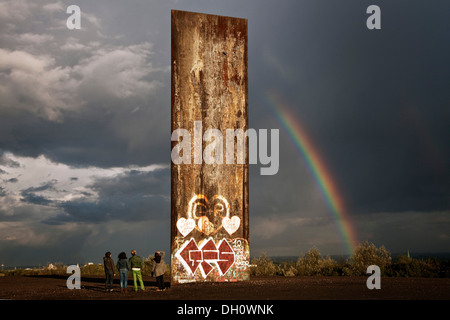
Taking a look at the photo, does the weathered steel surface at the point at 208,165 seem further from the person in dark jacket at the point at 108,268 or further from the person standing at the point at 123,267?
the person in dark jacket at the point at 108,268

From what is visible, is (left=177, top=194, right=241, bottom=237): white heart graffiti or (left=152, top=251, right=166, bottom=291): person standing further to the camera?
(left=177, top=194, right=241, bottom=237): white heart graffiti

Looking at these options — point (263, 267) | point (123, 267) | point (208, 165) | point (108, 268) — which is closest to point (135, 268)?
point (123, 267)

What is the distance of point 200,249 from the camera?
21.0 meters

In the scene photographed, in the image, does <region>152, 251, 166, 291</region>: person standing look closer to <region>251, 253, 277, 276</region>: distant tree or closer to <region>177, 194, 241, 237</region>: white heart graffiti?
<region>177, 194, 241, 237</region>: white heart graffiti

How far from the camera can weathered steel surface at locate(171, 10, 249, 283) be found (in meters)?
20.9

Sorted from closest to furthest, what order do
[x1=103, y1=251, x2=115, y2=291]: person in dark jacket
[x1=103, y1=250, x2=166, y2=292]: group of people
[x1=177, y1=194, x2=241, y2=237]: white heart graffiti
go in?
[x1=103, y1=250, x2=166, y2=292]: group of people, [x1=103, y1=251, x2=115, y2=291]: person in dark jacket, [x1=177, y1=194, x2=241, y2=237]: white heart graffiti

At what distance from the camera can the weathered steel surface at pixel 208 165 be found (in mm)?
20922

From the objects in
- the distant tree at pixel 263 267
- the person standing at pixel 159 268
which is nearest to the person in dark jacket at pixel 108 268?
the person standing at pixel 159 268

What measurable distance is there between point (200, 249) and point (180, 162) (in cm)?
389

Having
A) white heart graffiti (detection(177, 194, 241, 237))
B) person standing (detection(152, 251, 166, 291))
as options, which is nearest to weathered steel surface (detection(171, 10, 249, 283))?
white heart graffiti (detection(177, 194, 241, 237))

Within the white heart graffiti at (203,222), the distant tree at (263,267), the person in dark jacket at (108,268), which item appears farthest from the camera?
the distant tree at (263,267)
